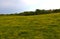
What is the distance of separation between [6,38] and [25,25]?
570 centimetres

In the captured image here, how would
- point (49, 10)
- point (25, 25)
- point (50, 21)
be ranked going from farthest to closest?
point (49, 10) → point (50, 21) → point (25, 25)

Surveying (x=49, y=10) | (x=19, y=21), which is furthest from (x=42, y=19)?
(x=49, y=10)

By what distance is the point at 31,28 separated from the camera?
26969 mm

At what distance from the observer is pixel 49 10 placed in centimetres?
4062

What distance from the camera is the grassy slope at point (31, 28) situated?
79.1ft

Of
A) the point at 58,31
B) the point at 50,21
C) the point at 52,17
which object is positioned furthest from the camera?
the point at 52,17

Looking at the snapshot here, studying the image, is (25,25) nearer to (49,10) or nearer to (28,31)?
(28,31)

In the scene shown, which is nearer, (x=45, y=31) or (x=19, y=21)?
(x=45, y=31)

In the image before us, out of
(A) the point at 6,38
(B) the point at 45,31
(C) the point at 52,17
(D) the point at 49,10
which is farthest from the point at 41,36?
(D) the point at 49,10

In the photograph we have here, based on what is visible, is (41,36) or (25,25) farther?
(25,25)

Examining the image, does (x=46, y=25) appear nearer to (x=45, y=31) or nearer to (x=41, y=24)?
(x=41, y=24)

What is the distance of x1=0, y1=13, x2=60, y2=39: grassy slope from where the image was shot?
24.1 metres

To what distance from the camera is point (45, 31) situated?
25.7m

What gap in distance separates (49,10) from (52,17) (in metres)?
7.86
